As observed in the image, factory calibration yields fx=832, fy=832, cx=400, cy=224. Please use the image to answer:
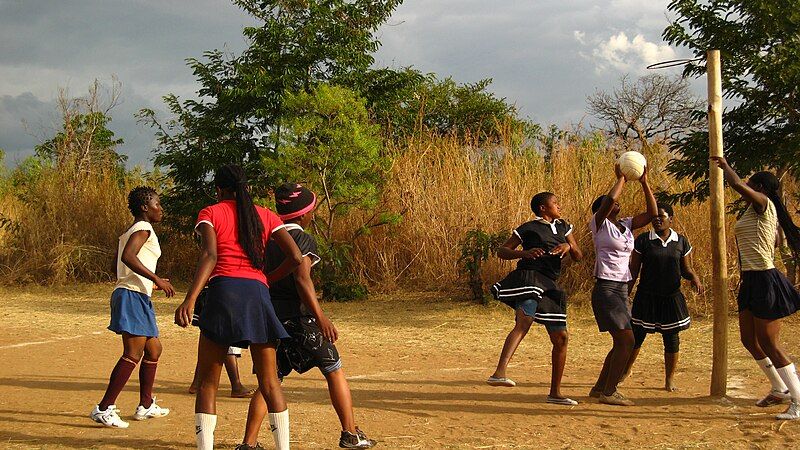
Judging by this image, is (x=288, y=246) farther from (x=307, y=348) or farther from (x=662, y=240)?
(x=662, y=240)

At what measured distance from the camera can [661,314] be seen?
6977 millimetres

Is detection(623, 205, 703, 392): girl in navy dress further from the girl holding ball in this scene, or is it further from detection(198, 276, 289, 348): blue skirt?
detection(198, 276, 289, 348): blue skirt

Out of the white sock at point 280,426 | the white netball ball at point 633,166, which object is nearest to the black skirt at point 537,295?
the white netball ball at point 633,166

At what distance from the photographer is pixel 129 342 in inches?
230

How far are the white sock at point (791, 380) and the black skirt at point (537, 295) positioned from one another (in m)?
1.62

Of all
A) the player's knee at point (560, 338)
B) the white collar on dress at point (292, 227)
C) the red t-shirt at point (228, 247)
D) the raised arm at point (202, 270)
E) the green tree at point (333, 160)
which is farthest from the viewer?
the green tree at point (333, 160)

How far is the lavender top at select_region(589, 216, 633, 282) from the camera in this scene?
6680 mm

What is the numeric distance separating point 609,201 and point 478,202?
296 inches

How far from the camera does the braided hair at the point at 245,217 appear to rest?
15.1ft

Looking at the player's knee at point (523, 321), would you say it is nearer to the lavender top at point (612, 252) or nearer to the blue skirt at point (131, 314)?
the lavender top at point (612, 252)

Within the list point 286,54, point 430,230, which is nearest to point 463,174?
point 430,230

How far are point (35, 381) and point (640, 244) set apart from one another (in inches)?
219

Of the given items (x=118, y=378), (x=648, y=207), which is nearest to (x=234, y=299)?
(x=118, y=378)

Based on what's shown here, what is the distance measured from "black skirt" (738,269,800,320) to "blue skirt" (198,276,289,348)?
135 inches
